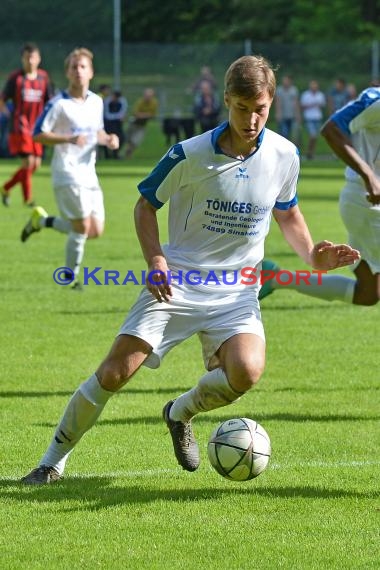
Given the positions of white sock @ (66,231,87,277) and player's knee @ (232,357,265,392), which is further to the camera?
white sock @ (66,231,87,277)

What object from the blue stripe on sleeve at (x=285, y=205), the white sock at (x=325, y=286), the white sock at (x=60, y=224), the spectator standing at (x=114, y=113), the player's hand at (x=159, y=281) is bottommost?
the spectator standing at (x=114, y=113)

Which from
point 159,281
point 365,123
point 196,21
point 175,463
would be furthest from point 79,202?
point 196,21

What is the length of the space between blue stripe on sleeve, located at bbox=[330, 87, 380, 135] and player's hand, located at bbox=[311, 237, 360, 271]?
6.50ft

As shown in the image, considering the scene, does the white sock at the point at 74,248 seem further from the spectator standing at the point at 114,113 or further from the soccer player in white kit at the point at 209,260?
the spectator standing at the point at 114,113

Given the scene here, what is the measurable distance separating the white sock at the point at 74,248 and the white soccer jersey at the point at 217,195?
240 inches

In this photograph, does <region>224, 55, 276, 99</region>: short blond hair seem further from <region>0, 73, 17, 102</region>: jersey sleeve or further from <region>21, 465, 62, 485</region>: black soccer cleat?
<region>0, 73, 17, 102</region>: jersey sleeve

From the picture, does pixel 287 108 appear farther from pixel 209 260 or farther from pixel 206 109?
pixel 209 260

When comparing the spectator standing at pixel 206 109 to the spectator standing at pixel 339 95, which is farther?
the spectator standing at pixel 339 95

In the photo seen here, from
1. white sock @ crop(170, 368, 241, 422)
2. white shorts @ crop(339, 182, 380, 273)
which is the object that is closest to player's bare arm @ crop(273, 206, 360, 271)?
white sock @ crop(170, 368, 241, 422)

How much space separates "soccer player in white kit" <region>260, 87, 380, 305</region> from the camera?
7.18m

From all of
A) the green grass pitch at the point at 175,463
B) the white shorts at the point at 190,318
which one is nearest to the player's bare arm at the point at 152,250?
the white shorts at the point at 190,318

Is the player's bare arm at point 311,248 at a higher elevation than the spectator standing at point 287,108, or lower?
higher

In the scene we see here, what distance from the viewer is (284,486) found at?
18.0 feet

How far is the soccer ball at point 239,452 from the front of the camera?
522 cm
